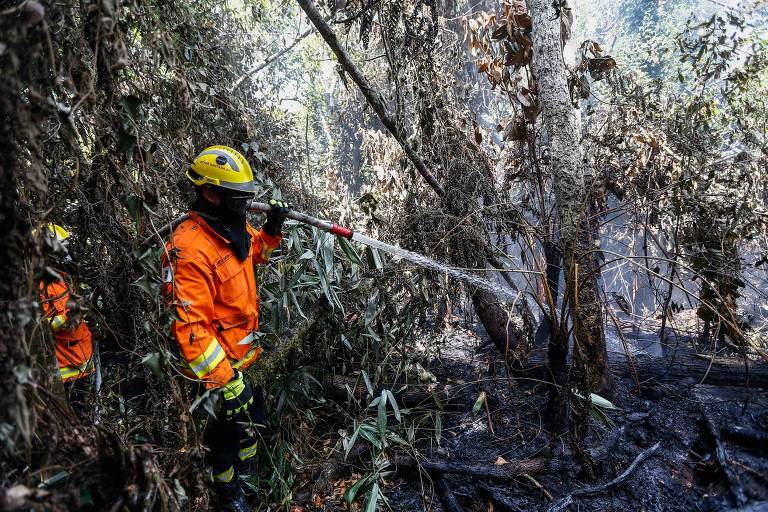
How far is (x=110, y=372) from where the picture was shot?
3.78 metres

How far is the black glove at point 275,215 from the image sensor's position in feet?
10.1

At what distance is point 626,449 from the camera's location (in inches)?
134

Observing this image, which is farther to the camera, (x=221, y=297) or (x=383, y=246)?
(x=383, y=246)

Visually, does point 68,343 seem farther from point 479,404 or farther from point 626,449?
point 626,449

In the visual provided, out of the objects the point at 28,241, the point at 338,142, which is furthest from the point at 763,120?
the point at 338,142

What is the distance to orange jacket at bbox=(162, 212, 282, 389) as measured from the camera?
7.77ft

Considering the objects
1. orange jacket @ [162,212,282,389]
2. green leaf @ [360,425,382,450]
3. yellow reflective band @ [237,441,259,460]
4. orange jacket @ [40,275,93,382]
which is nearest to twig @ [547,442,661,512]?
green leaf @ [360,425,382,450]

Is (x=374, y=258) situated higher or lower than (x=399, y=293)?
higher

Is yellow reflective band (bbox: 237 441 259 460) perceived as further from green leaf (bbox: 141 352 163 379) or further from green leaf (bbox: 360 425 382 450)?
green leaf (bbox: 141 352 163 379)

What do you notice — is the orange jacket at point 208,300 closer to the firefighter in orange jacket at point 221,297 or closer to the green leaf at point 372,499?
the firefighter in orange jacket at point 221,297

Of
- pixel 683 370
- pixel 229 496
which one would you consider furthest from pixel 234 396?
pixel 683 370

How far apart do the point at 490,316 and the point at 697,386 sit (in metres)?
1.88

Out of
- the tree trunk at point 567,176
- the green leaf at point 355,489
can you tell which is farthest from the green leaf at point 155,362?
the tree trunk at point 567,176

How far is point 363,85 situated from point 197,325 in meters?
2.79
